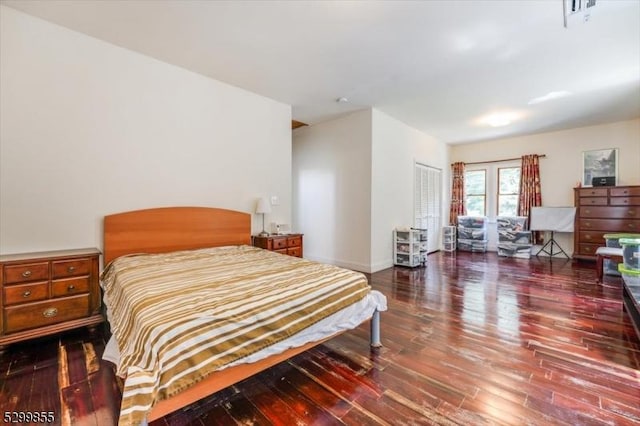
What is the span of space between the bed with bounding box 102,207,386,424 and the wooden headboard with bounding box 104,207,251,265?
0.01 meters

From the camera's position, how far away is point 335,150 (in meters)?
5.22

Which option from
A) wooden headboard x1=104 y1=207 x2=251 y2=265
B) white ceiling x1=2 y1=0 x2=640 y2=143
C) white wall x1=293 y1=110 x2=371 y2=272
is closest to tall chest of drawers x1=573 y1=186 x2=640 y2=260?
white ceiling x1=2 y1=0 x2=640 y2=143

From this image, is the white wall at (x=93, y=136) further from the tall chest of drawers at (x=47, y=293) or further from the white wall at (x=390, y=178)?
the white wall at (x=390, y=178)

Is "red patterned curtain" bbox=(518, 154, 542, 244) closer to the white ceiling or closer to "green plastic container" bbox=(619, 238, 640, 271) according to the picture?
the white ceiling

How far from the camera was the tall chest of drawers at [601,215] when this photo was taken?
494 cm

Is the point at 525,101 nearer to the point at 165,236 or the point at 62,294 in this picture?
the point at 165,236

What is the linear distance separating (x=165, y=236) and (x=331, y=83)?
279cm

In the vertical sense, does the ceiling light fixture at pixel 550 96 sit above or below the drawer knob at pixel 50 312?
above

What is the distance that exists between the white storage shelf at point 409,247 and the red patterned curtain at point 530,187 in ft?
9.57

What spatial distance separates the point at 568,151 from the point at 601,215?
1.57 meters

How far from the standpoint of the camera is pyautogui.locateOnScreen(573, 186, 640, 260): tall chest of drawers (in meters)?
4.94

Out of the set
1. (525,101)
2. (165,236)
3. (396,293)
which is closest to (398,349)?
(396,293)

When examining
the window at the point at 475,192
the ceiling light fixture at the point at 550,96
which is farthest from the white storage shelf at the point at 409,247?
the window at the point at 475,192

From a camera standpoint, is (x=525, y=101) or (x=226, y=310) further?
(x=525, y=101)
